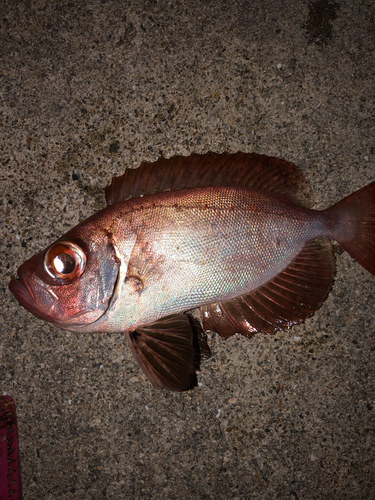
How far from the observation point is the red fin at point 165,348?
142 cm

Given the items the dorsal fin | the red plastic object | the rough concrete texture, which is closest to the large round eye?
the dorsal fin

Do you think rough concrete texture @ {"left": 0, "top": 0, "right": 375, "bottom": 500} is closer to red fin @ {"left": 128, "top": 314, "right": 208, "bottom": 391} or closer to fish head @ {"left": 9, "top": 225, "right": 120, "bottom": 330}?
red fin @ {"left": 128, "top": 314, "right": 208, "bottom": 391}

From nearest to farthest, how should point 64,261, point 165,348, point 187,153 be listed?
point 64,261
point 165,348
point 187,153

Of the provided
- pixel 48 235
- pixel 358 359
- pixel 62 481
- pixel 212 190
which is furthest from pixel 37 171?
pixel 358 359

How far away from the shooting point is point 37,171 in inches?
70.0

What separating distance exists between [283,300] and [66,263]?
0.98 m

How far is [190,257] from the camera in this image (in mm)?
1349

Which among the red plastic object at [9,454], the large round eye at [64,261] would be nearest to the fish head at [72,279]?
the large round eye at [64,261]

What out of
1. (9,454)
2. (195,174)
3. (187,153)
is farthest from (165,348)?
(9,454)

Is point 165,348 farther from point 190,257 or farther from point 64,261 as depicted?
point 64,261

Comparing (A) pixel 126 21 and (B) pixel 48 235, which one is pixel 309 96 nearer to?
(A) pixel 126 21

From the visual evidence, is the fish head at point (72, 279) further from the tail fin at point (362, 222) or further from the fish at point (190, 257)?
the tail fin at point (362, 222)

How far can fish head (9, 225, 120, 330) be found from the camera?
4.19 ft

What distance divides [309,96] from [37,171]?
1.55m
